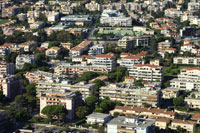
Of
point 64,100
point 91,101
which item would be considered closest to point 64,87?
point 91,101

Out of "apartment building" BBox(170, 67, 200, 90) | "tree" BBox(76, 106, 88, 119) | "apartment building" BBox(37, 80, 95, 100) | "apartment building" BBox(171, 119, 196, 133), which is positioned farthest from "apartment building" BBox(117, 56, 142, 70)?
"apartment building" BBox(171, 119, 196, 133)

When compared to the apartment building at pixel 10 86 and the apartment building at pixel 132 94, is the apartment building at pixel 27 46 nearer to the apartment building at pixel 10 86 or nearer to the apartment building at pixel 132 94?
the apartment building at pixel 10 86

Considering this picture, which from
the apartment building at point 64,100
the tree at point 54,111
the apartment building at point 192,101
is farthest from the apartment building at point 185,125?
the tree at point 54,111

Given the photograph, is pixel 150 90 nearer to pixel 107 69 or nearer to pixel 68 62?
pixel 107 69

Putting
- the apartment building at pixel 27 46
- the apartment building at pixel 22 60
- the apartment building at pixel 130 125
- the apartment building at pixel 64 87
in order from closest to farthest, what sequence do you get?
the apartment building at pixel 130 125 < the apartment building at pixel 64 87 < the apartment building at pixel 22 60 < the apartment building at pixel 27 46

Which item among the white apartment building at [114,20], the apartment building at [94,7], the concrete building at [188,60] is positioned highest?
the apartment building at [94,7]

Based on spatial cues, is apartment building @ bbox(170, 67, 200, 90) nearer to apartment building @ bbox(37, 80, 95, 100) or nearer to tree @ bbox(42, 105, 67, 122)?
apartment building @ bbox(37, 80, 95, 100)

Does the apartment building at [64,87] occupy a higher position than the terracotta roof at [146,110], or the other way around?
the apartment building at [64,87]

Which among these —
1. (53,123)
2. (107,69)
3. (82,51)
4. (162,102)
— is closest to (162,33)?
(82,51)
